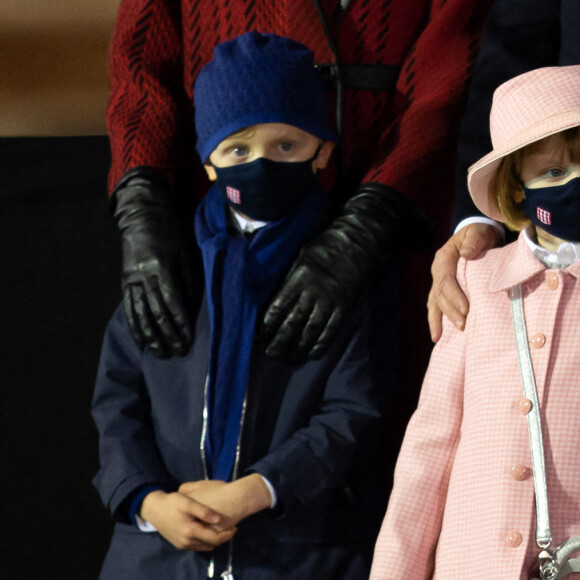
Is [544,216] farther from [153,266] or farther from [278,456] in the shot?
[153,266]

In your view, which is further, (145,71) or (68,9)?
(68,9)

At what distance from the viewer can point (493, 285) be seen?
1478mm

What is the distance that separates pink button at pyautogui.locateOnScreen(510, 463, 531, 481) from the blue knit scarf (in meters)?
0.50

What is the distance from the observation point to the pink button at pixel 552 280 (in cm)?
140

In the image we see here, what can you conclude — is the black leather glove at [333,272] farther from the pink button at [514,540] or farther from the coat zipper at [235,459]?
the pink button at [514,540]

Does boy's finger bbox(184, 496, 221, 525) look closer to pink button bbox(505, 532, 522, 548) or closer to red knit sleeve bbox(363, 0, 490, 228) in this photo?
pink button bbox(505, 532, 522, 548)

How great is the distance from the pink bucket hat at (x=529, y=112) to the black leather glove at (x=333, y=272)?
25 centimetres

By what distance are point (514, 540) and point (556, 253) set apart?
0.38m

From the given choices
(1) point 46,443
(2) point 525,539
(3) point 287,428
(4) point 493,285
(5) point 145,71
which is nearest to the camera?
(2) point 525,539

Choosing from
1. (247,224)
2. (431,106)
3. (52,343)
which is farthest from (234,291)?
(52,343)

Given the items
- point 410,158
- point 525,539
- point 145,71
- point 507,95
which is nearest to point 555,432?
point 525,539

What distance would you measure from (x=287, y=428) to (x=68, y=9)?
1.24 metres

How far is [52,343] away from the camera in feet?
7.72

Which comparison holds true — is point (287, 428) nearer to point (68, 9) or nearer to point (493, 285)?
point (493, 285)
